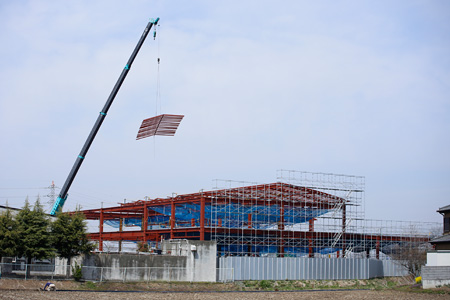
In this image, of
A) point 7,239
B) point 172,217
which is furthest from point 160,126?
point 7,239

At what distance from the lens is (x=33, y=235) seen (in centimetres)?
4584

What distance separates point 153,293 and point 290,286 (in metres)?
18.2

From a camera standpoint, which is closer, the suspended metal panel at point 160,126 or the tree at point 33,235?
the tree at point 33,235

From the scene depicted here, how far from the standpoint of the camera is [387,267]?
71.8 meters

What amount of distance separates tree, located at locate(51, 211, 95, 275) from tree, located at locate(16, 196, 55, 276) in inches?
44.2

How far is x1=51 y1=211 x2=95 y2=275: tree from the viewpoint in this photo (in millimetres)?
48375

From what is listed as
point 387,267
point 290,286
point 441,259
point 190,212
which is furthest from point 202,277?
point 387,267

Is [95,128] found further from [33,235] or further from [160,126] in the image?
[33,235]

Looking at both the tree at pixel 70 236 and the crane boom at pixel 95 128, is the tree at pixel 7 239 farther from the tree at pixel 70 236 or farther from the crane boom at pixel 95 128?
the crane boom at pixel 95 128

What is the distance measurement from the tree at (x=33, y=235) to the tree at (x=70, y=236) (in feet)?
3.68

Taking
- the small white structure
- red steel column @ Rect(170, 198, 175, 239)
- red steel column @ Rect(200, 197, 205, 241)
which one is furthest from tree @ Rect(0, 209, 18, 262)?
the small white structure

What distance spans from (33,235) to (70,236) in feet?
11.4

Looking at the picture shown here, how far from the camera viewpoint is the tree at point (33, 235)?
150 feet

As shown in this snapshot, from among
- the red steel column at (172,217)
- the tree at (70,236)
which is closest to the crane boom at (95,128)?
the tree at (70,236)
